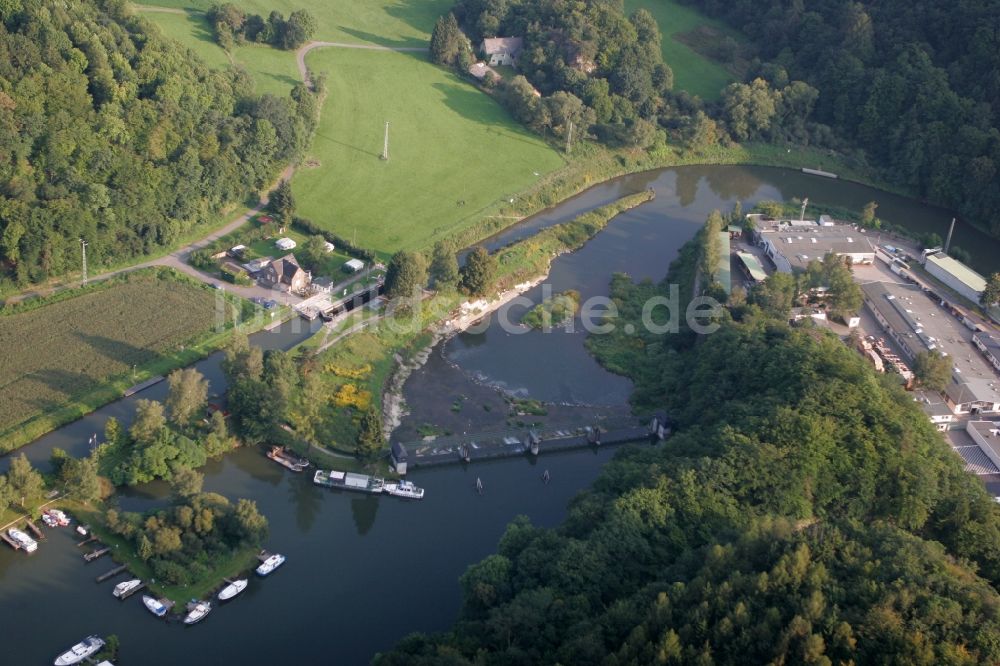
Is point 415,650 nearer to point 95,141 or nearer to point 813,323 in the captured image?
point 813,323

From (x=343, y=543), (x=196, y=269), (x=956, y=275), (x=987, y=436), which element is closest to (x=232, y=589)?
(x=343, y=543)

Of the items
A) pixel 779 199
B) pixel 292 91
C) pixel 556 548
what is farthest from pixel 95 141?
pixel 779 199

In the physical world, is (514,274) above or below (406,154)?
below

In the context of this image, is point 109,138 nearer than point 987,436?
No

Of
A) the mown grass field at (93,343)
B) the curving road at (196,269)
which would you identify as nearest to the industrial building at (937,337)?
the curving road at (196,269)

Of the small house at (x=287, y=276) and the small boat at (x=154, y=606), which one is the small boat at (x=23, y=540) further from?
the small house at (x=287, y=276)

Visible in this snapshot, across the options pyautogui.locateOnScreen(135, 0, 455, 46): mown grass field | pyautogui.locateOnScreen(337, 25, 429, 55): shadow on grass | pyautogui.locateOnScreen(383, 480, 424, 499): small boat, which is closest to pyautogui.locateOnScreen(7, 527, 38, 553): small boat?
pyautogui.locateOnScreen(383, 480, 424, 499): small boat

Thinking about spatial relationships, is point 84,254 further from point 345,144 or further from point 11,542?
point 345,144
